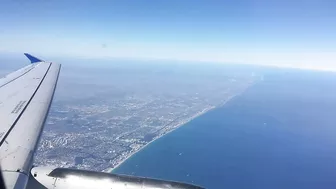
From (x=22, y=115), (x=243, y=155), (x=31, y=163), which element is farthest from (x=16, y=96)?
(x=243, y=155)

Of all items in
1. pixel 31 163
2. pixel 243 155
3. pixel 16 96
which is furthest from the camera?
pixel 243 155

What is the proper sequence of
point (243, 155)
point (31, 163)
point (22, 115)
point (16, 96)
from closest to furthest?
point (31, 163), point (22, 115), point (16, 96), point (243, 155)

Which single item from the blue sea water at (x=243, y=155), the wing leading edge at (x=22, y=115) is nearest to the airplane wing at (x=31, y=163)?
the wing leading edge at (x=22, y=115)

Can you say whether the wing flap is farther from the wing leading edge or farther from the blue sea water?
the blue sea water

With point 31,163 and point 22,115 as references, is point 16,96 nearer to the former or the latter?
point 22,115

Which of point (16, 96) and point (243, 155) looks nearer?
point (16, 96)

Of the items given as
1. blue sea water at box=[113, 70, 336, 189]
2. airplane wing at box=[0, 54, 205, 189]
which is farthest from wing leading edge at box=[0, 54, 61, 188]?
blue sea water at box=[113, 70, 336, 189]

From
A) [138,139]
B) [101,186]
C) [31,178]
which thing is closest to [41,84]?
[31,178]

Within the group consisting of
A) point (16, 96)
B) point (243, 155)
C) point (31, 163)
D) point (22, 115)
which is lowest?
point (243, 155)

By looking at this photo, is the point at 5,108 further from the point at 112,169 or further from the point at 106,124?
the point at 106,124
